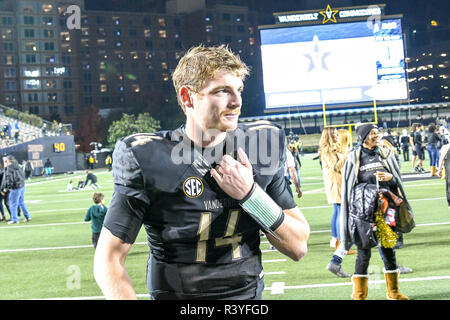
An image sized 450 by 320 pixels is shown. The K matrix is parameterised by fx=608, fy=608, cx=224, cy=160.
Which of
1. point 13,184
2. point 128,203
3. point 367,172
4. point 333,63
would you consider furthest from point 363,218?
point 333,63

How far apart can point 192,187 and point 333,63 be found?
4399 centimetres

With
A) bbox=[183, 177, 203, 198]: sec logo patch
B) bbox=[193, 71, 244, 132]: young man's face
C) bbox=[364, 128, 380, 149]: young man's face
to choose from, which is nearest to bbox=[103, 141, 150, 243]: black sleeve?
bbox=[183, 177, 203, 198]: sec logo patch

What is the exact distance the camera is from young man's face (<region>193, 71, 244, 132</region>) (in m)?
2.21

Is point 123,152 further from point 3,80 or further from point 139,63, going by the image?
point 139,63

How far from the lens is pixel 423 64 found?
8731cm

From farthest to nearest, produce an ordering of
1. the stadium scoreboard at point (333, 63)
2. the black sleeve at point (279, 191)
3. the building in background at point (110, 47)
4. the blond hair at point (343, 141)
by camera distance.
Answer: the building in background at point (110, 47)
the stadium scoreboard at point (333, 63)
the blond hair at point (343, 141)
the black sleeve at point (279, 191)

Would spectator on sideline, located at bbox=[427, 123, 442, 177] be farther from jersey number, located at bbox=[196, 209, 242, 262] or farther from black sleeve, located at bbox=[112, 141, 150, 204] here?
black sleeve, located at bbox=[112, 141, 150, 204]

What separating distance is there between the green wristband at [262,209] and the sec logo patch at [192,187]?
0.65ft

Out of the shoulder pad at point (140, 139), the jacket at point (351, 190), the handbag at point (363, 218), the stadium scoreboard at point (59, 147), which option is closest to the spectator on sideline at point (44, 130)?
the stadium scoreboard at point (59, 147)

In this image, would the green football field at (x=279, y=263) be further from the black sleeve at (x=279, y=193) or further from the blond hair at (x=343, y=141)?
the black sleeve at (x=279, y=193)

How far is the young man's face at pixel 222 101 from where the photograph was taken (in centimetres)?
221

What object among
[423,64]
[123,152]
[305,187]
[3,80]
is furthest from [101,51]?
[123,152]

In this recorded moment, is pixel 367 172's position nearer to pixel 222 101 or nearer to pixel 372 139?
pixel 372 139

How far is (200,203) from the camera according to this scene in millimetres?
2250
